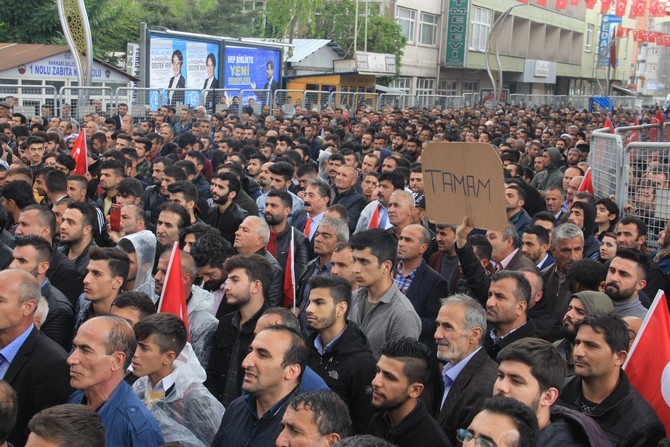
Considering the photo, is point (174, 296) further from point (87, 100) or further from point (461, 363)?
point (87, 100)

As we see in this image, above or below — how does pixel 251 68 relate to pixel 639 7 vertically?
below

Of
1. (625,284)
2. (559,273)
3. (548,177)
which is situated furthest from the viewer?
(548,177)

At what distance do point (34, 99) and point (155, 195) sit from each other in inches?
414

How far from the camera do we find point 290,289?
7102mm

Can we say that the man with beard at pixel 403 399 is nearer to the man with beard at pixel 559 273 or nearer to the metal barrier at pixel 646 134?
the man with beard at pixel 559 273

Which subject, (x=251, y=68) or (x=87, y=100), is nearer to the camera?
(x=87, y=100)

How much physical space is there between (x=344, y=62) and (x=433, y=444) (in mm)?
37412

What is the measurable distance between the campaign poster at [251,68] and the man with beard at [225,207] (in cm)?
2092

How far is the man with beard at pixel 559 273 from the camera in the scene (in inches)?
259

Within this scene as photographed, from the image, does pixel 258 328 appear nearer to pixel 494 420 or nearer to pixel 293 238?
pixel 494 420

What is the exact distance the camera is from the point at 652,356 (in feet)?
16.6

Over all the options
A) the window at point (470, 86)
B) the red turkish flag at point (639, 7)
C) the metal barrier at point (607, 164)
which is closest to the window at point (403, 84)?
the window at point (470, 86)

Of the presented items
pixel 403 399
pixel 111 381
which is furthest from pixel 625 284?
pixel 111 381

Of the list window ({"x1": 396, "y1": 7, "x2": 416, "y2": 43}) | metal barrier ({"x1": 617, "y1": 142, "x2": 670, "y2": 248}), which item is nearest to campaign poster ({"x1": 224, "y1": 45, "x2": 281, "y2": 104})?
window ({"x1": 396, "y1": 7, "x2": 416, "y2": 43})
